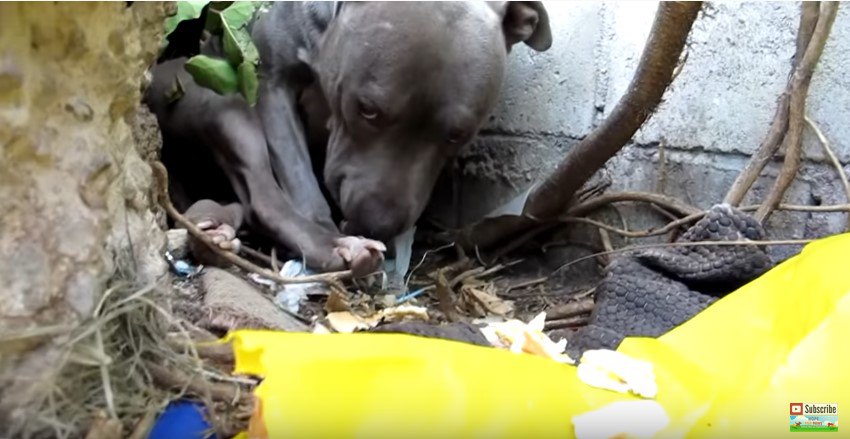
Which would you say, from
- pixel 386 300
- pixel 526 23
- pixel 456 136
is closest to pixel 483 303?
pixel 386 300

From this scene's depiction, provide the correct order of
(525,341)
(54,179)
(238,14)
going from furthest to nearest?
(238,14) < (525,341) < (54,179)

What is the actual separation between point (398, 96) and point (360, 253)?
1.11 ft

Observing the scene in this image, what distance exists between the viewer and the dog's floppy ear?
2084 millimetres

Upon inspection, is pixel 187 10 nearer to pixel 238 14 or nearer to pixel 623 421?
pixel 238 14

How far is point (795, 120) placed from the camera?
5.34ft

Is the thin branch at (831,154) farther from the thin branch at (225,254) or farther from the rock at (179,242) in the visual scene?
the rock at (179,242)

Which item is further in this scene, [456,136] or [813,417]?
[456,136]

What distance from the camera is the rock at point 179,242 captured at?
1.61 m

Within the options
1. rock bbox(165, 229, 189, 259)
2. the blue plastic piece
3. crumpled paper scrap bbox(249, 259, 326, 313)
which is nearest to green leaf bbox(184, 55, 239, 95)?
rock bbox(165, 229, 189, 259)

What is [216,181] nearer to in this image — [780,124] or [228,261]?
[228,261]

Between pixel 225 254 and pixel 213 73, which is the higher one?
pixel 213 73

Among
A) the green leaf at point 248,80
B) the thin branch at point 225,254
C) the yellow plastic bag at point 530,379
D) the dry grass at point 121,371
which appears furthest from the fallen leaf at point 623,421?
the green leaf at point 248,80

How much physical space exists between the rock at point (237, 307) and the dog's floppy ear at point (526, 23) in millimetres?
932

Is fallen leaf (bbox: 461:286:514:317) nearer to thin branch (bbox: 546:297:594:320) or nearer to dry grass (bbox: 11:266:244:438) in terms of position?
thin branch (bbox: 546:297:594:320)
